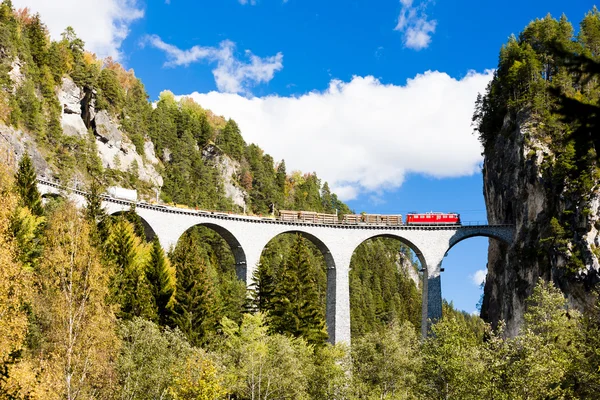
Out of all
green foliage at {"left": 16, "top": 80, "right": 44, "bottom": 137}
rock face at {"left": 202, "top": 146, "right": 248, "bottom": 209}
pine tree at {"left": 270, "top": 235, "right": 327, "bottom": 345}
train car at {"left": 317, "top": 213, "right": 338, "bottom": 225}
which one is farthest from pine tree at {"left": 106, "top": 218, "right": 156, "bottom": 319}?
rock face at {"left": 202, "top": 146, "right": 248, "bottom": 209}

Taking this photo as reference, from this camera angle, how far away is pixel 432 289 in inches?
2608

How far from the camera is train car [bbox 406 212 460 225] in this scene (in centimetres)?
6862

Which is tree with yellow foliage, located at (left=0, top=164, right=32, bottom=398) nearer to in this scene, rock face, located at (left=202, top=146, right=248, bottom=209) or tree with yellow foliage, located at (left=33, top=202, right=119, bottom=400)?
tree with yellow foliage, located at (left=33, top=202, right=119, bottom=400)

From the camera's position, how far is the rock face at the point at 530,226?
54906 millimetres

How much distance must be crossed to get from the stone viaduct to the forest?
11.1 ft

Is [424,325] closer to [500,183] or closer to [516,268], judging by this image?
[516,268]

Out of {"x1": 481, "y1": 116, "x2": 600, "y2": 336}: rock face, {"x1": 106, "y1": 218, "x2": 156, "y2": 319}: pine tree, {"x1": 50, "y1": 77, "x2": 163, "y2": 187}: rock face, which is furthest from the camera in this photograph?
{"x1": 50, "y1": 77, "x2": 163, "y2": 187}: rock face

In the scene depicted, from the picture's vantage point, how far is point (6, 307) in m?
20.7

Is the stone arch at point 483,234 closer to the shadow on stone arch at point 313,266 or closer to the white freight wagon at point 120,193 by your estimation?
the shadow on stone arch at point 313,266

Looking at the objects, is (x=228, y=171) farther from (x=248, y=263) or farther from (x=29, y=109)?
(x=248, y=263)

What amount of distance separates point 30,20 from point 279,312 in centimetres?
8475

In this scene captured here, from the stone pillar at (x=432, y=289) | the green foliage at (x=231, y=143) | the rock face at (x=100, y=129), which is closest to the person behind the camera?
the stone pillar at (x=432, y=289)

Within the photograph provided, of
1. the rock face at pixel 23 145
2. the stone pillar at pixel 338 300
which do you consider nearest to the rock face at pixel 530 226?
the stone pillar at pixel 338 300

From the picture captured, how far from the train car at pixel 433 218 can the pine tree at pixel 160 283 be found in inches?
1324
